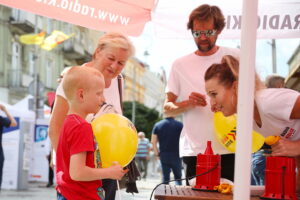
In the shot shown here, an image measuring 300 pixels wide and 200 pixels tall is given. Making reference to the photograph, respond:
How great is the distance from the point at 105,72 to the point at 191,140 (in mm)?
752

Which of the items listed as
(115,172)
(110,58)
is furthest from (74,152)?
(110,58)

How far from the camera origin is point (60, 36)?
77.5 feet

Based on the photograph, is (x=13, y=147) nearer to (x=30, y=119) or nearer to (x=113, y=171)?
(x=30, y=119)

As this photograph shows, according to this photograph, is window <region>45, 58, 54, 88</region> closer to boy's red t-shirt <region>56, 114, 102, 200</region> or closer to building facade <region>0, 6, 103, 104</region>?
building facade <region>0, 6, 103, 104</region>

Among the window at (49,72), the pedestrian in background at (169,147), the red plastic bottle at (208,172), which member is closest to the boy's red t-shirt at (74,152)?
the red plastic bottle at (208,172)

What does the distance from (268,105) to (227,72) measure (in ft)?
1.13

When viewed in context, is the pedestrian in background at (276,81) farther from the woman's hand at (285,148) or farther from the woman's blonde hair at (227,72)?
the woman's hand at (285,148)

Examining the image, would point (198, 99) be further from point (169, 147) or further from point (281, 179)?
point (169, 147)

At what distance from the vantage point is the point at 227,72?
2.52m

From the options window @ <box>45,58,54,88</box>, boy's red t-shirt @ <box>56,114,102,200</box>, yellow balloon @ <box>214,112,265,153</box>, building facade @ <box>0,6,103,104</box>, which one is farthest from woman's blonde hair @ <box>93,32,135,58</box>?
window @ <box>45,58,54,88</box>

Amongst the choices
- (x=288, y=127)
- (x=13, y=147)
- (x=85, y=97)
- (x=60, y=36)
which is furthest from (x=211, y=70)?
(x=60, y=36)

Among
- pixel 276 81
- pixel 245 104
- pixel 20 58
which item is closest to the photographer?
pixel 245 104

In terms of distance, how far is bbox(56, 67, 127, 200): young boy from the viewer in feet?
7.66

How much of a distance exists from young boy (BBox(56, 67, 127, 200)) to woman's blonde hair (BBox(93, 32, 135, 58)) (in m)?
0.58
